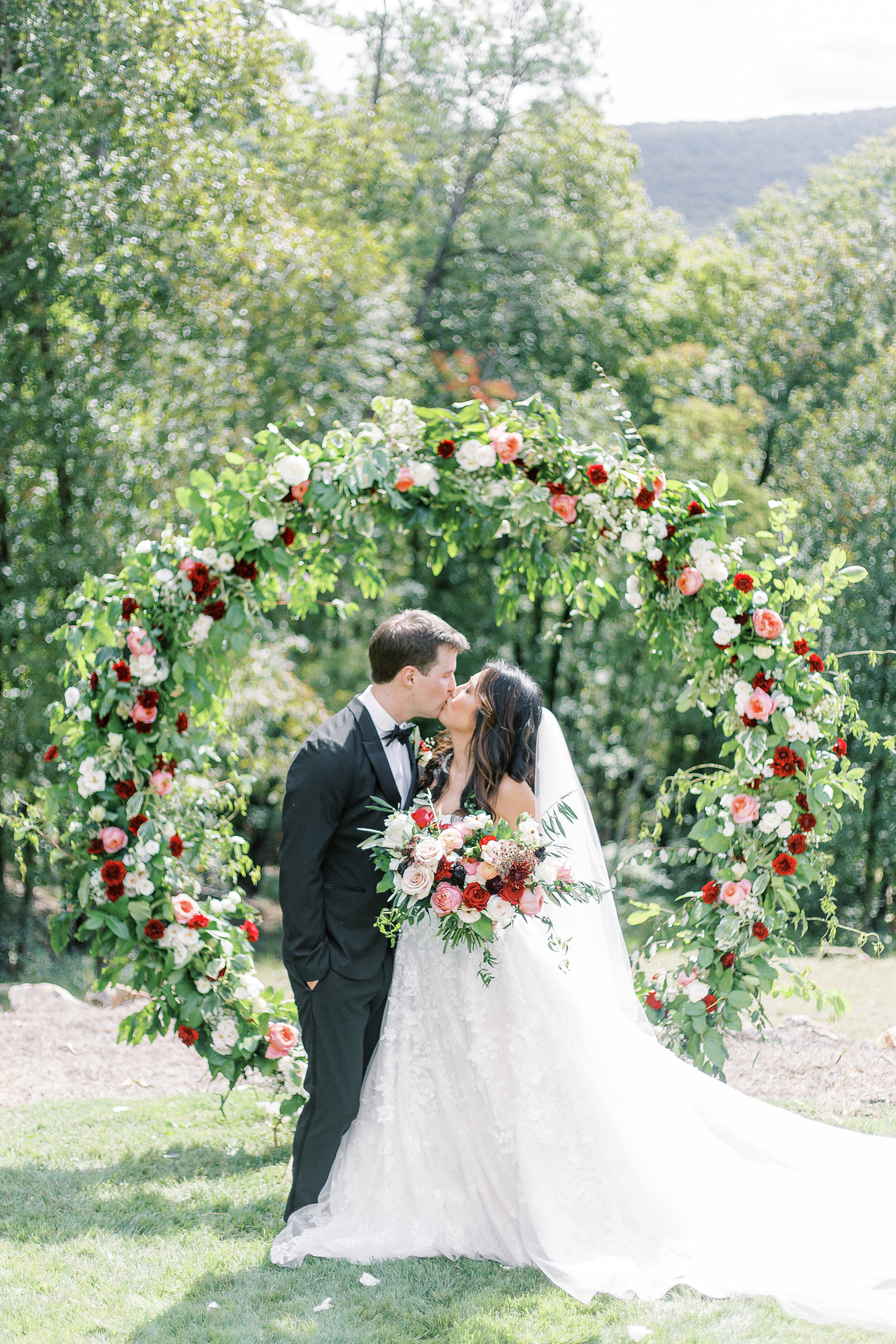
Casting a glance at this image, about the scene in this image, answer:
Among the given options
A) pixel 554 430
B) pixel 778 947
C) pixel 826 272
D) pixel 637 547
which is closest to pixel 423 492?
pixel 554 430

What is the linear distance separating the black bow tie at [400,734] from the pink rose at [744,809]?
60.9 inches

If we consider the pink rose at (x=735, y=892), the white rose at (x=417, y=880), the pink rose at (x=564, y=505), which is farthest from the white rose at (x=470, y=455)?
the pink rose at (x=735, y=892)

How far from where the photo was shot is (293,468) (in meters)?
4.46

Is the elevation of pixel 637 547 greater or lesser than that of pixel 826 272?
lesser

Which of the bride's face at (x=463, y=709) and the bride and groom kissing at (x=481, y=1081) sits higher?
the bride's face at (x=463, y=709)

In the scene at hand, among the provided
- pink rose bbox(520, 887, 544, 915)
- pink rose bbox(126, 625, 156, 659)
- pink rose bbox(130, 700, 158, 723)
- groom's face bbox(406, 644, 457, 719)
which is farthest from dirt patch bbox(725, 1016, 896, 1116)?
pink rose bbox(126, 625, 156, 659)

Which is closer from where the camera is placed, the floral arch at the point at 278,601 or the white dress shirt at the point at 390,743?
the white dress shirt at the point at 390,743

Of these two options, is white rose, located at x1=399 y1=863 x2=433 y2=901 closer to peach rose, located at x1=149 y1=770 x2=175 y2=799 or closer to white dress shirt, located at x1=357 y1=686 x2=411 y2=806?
white dress shirt, located at x1=357 y1=686 x2=411 y2=806

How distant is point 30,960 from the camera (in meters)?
10.7

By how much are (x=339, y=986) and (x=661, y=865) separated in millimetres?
13491

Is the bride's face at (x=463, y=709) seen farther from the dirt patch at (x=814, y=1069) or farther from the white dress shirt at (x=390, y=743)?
the dirt patch at (x=814, y=1069)

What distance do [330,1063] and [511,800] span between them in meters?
1.14

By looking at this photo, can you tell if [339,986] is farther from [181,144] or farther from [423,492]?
[181,144]

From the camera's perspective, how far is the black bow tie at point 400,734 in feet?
12.5
